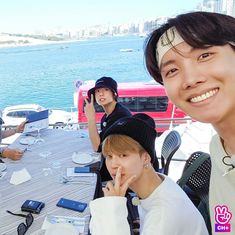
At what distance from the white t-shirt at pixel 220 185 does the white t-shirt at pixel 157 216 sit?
13cm

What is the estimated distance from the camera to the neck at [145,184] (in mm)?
973

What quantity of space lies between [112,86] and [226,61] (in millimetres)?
1439

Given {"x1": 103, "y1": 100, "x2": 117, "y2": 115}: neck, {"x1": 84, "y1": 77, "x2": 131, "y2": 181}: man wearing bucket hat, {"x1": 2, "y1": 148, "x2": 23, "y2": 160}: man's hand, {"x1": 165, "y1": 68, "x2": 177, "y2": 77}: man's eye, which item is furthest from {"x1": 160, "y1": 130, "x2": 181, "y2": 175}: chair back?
{"x1": 165, "y1": 68, "x2": 177, "y2": 77}: man's eye

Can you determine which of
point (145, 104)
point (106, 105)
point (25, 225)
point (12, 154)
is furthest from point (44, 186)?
point (145, 104)

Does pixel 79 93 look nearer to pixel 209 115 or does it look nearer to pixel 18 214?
pixel 18 214

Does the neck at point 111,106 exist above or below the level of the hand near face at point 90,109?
above

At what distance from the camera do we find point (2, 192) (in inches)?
54.9

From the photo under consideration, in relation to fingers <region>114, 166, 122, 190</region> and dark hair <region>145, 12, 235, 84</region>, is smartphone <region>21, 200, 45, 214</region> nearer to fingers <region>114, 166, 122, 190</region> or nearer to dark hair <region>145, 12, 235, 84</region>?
fingers <region>114, 166, 122, 190</region>

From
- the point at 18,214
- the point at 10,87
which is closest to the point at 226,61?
the point at 18,214

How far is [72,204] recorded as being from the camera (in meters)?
1.25

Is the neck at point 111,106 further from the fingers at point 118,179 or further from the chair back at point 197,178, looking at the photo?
the fingers at point 118,179

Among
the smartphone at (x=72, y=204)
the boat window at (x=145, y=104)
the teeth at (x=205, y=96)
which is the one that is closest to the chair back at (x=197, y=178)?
the smartphone at (x=72, y=204)

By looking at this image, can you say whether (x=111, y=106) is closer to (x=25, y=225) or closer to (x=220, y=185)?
(x=25, y=225)

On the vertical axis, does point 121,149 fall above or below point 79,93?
above
